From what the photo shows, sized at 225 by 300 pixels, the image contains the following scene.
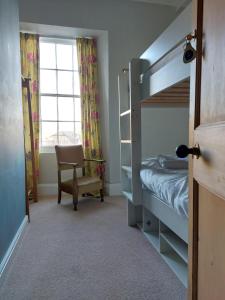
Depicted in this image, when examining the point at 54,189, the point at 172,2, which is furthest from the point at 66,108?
the point at 172,2

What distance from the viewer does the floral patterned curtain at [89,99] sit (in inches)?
151

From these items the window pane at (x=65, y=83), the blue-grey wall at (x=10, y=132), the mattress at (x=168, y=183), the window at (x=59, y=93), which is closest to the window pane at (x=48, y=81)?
the window at (x=59, y=93)

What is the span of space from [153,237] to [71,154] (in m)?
1.88

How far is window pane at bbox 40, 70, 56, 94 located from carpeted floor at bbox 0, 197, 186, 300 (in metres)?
2.27

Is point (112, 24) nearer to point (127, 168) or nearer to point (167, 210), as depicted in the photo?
point (127, 168)

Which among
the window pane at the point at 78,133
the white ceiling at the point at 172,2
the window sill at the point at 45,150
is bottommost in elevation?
the window sill at the point at 45,150

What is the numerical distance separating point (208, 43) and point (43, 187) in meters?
3.63

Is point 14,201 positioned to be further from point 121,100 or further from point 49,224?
point 121,100

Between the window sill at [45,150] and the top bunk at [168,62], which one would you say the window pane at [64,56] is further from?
the top bunk at [168,62]

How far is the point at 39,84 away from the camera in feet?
12.3

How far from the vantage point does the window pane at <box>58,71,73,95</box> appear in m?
3.96

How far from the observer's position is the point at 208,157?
0.71 m

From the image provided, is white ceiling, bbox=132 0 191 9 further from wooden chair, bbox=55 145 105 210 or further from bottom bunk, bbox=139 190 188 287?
bottom bunk, bbox=139 190 188 287

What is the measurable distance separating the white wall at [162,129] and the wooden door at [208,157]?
304cm
